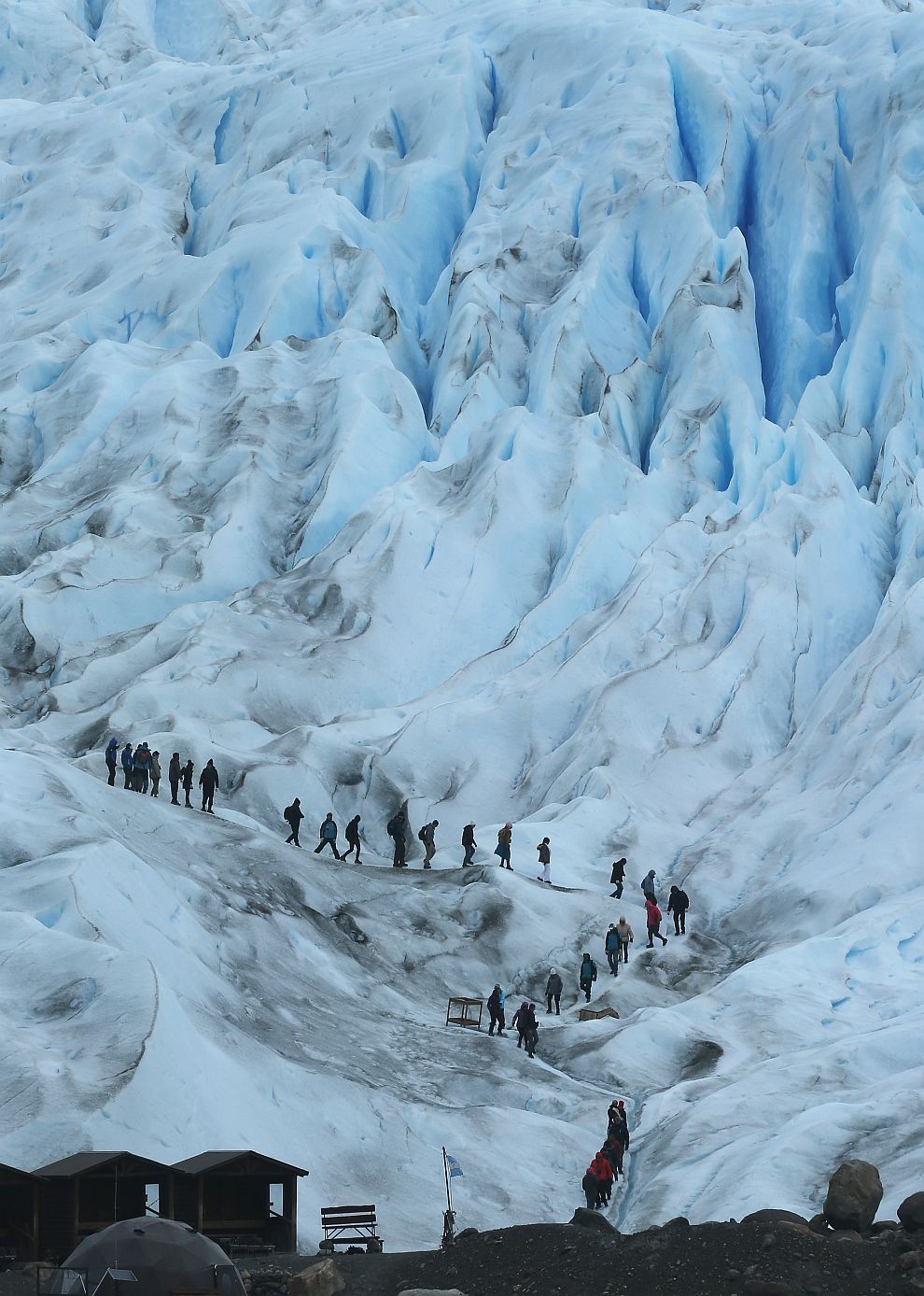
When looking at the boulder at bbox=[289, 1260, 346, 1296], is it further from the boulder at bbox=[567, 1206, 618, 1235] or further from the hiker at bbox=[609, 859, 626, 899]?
the hiker at bbox=[609, 859, 626, 899]

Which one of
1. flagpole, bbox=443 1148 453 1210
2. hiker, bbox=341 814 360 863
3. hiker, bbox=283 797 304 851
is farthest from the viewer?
hiker, bbox=341 814 360 863

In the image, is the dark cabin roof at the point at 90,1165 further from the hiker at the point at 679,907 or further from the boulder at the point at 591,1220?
the hiker at the point at 679,907

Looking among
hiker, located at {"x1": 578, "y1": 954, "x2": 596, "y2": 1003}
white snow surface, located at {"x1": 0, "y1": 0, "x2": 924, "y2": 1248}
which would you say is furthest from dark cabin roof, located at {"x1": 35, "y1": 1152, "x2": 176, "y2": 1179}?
hiker, located at {"x1": 578, "y1": 954, "x2": 596, "y2": 1003}

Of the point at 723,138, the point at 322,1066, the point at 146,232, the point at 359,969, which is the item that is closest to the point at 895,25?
the point at 723,138

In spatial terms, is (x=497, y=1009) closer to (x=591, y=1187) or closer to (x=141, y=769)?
(x=591, y=1187)

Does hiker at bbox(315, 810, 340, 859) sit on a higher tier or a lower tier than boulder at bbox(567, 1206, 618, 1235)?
lower
